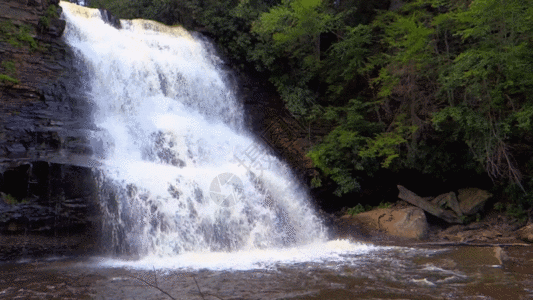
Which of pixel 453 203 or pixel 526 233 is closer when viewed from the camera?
pixel 526 233

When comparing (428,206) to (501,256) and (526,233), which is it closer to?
(526,233)

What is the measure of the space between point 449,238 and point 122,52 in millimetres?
10658

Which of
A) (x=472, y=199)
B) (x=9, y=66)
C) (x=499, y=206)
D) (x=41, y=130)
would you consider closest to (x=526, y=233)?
(x=499, y=206)

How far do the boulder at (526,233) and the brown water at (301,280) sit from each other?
2.15 metres

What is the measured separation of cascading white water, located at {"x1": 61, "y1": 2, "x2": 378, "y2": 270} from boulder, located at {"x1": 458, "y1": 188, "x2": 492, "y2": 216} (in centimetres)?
412

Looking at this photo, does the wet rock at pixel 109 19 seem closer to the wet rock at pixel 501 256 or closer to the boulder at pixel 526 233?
the wet rock at pixel 501 256

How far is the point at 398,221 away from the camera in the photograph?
11430 millimetres

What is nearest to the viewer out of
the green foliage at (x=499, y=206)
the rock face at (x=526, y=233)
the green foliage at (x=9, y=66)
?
the rock face at (x=526, y=233)

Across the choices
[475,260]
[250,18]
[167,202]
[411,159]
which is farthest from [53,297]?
[250,18]

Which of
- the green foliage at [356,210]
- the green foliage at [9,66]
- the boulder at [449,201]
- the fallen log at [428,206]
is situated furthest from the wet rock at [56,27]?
the boulder at [449,201]

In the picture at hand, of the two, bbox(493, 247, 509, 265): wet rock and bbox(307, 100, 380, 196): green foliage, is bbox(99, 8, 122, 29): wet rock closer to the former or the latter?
bbox(307, 100, 380, 196): green foliage

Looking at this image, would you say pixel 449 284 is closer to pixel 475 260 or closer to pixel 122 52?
pixel 475 260

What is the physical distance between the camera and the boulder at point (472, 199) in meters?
11.6

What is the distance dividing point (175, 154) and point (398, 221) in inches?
246
